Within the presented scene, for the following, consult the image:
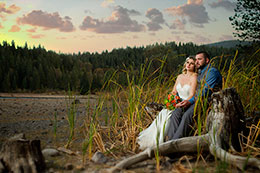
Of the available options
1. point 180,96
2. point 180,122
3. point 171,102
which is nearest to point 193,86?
point 180,96

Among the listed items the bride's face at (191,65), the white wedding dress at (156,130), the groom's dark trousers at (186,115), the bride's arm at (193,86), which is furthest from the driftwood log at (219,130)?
the bride's face at (191,65)

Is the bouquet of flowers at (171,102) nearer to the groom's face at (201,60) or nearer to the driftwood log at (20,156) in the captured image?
the groom's face at (201,60)

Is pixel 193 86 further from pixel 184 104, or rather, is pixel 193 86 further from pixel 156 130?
pixel 156 130

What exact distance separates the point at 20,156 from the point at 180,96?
2600mm

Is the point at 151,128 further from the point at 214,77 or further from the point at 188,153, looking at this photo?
the point at 214,77

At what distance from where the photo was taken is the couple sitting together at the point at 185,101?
3571 millimetres

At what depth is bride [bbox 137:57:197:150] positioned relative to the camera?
146 inches

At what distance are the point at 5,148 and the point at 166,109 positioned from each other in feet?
7.84

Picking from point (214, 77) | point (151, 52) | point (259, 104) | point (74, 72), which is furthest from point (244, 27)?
point (74, 72)

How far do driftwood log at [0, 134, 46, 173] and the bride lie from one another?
161 centimetres

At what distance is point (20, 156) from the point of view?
2.83 metres

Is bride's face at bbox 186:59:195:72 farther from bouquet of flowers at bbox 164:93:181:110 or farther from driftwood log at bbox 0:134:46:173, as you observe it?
driftwood log at bbox 0:134:46:173

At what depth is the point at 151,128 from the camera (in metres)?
3.83

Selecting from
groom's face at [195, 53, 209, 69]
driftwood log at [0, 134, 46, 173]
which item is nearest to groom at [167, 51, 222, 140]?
groom's face at [195, 53, 209, 69]
